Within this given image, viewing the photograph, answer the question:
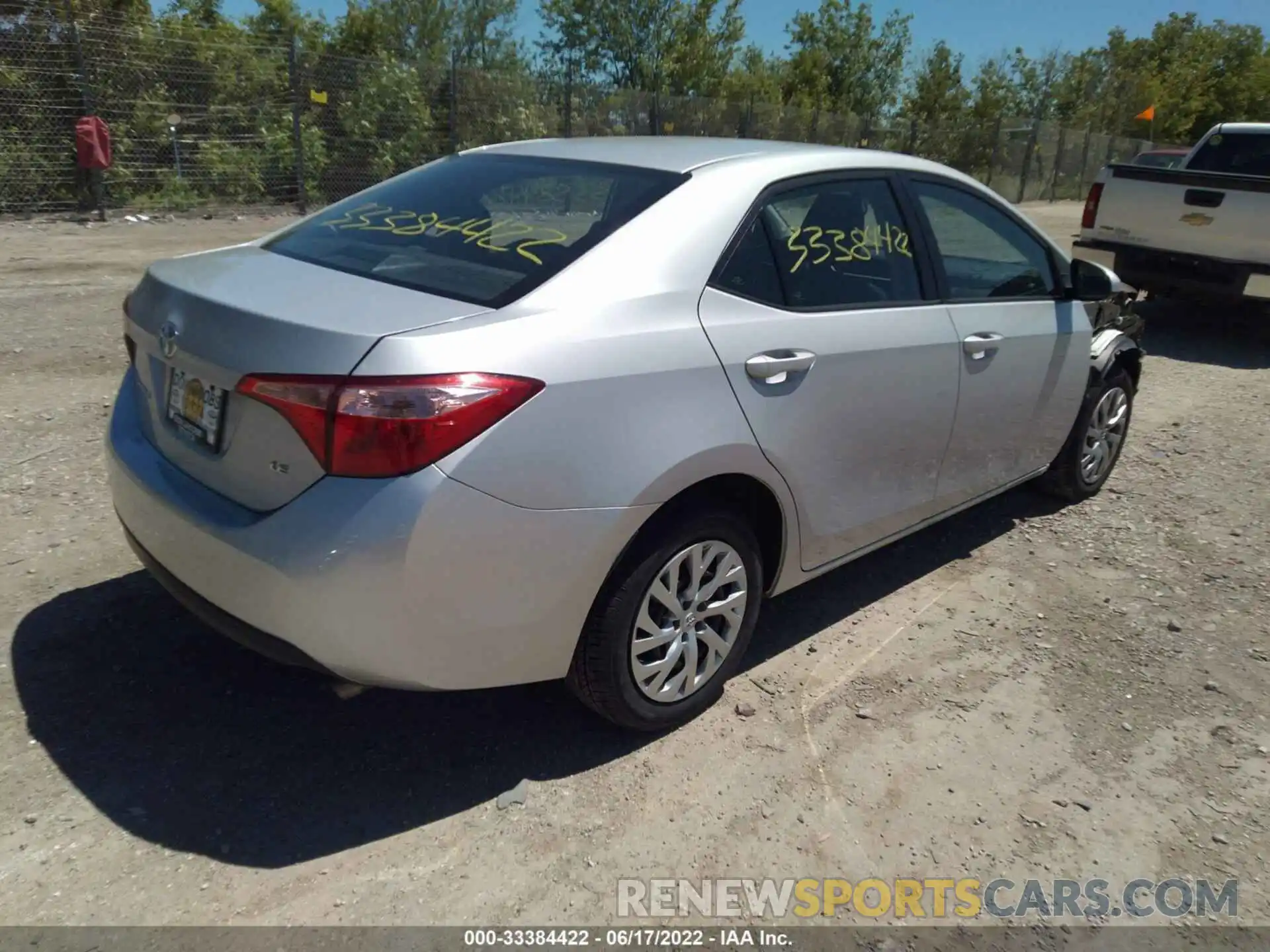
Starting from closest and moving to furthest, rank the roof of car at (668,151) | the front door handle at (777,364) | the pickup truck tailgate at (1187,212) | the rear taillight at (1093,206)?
the front door handle at (777,364)
the roof of car at (668,151)
the pickup truck tailgate at (1187,212)
the rear taillight at (1093,206)

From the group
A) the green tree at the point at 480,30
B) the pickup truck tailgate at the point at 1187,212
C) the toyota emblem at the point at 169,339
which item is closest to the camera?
the toyota emblem at the point at 169,339

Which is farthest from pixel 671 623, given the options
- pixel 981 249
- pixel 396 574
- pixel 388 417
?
pixel 981 249

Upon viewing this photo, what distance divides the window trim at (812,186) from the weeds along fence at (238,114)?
13306mm

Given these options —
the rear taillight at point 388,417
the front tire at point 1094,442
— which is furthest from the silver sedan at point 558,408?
the front tire at point 1094,442

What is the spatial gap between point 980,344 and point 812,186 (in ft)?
3.13

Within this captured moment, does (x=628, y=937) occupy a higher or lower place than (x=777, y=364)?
lower

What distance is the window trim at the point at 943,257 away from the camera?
3809 millimetres

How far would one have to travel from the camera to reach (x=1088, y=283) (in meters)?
4.52

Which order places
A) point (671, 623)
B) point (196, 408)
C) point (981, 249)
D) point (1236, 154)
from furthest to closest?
point (1236, 154) → point (981, 249) → point (671, 623) → point (196, 408)

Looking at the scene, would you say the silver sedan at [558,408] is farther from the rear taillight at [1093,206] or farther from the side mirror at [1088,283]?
the rear taillight at [1093,206]

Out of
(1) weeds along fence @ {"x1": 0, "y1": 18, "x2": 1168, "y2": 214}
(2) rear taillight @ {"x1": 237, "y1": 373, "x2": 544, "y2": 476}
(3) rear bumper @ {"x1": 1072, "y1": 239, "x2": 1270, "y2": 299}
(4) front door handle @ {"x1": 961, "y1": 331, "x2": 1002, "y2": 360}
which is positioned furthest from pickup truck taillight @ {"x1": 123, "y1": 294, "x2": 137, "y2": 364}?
(1) weeds along fence @ {"x1": 0, "y1": 18, "x2": 1168, "y2": 214}

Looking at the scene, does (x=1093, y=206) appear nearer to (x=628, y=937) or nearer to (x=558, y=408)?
(x=558, y=408)

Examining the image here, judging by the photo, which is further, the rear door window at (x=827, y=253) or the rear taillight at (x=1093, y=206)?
the rear taillight at (x=1093, y=206)

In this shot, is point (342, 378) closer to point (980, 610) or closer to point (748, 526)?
point (748, 526)
